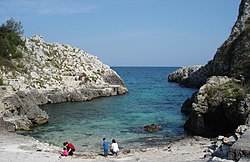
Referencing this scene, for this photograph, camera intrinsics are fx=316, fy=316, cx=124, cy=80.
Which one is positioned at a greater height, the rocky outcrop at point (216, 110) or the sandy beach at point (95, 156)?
the rocky outcrop at point (216, 110)

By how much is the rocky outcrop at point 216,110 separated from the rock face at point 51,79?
1970 centimetres

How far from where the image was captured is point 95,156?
2541cm

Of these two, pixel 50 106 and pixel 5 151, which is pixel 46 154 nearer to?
pixel 5 151

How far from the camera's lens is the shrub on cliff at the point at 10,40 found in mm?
64625

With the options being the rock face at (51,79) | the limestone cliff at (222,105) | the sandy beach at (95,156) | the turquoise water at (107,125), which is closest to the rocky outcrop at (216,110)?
the limestone cliff at (222,105)

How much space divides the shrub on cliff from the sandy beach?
38.0m

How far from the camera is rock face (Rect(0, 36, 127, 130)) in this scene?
41234 millimetres

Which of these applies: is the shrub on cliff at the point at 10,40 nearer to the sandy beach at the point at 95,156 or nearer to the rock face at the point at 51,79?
the rock face at the point at 51,79

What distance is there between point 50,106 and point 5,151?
32869 millimetres

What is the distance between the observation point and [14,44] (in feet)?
230

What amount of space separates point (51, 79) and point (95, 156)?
4448 centimetres

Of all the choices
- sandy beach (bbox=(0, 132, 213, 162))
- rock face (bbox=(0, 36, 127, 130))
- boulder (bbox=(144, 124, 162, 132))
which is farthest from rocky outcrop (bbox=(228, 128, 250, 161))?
rock face (bbox=(0, 36, 127, 130))

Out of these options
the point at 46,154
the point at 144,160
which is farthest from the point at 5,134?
the point at 144,160

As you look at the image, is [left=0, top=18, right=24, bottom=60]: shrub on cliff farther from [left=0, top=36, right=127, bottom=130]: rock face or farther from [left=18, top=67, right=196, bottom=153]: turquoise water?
[left=18, top=67, right=196, bottom=153]: turquoise water
